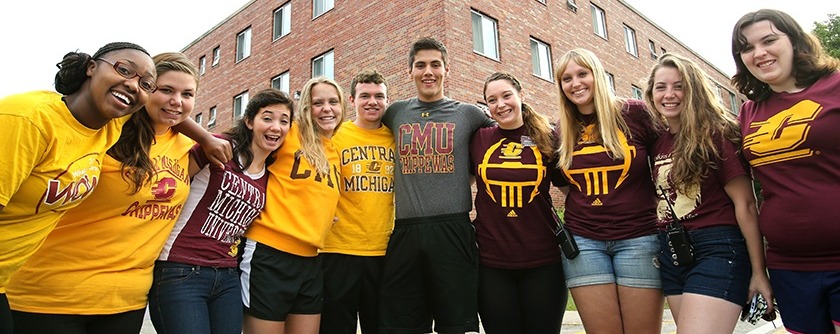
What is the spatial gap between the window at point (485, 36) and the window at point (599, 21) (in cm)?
663

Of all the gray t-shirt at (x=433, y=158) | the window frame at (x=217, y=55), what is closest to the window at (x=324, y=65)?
the window frame at (x=217, y=55)

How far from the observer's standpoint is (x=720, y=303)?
2496 mm

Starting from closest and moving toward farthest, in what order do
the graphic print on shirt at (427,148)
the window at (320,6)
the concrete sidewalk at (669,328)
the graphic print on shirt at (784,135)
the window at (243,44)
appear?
the graphic print on shirt at (784,135), the graphic print on shirt at (427,148), the concrete sidewalk at (669,328), the window at (320,6), the window at (243,44)

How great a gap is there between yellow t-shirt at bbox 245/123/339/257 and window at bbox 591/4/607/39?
17.6 m

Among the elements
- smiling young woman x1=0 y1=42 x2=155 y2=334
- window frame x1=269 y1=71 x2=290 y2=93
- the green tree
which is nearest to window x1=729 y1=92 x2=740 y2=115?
the green tree

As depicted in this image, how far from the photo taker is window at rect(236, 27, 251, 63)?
18.9 m

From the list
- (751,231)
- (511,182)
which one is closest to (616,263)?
(751,231)

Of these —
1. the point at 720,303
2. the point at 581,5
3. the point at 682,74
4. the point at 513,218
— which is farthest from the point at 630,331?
the point at 581,5

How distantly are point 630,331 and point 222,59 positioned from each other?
20.7 metres

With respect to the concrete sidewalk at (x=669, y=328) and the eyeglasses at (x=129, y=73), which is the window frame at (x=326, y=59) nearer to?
the concrete sidewalk at (x=669, y=328)

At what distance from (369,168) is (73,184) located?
1857 mm

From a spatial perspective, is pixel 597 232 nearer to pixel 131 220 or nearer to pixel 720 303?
pixel 720 303

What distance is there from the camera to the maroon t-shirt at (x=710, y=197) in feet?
8.61

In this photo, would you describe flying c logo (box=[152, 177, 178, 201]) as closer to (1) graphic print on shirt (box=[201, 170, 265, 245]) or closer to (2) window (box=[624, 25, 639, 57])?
(1) graphic print on shirt (box=[201, 170, 265, 245])
